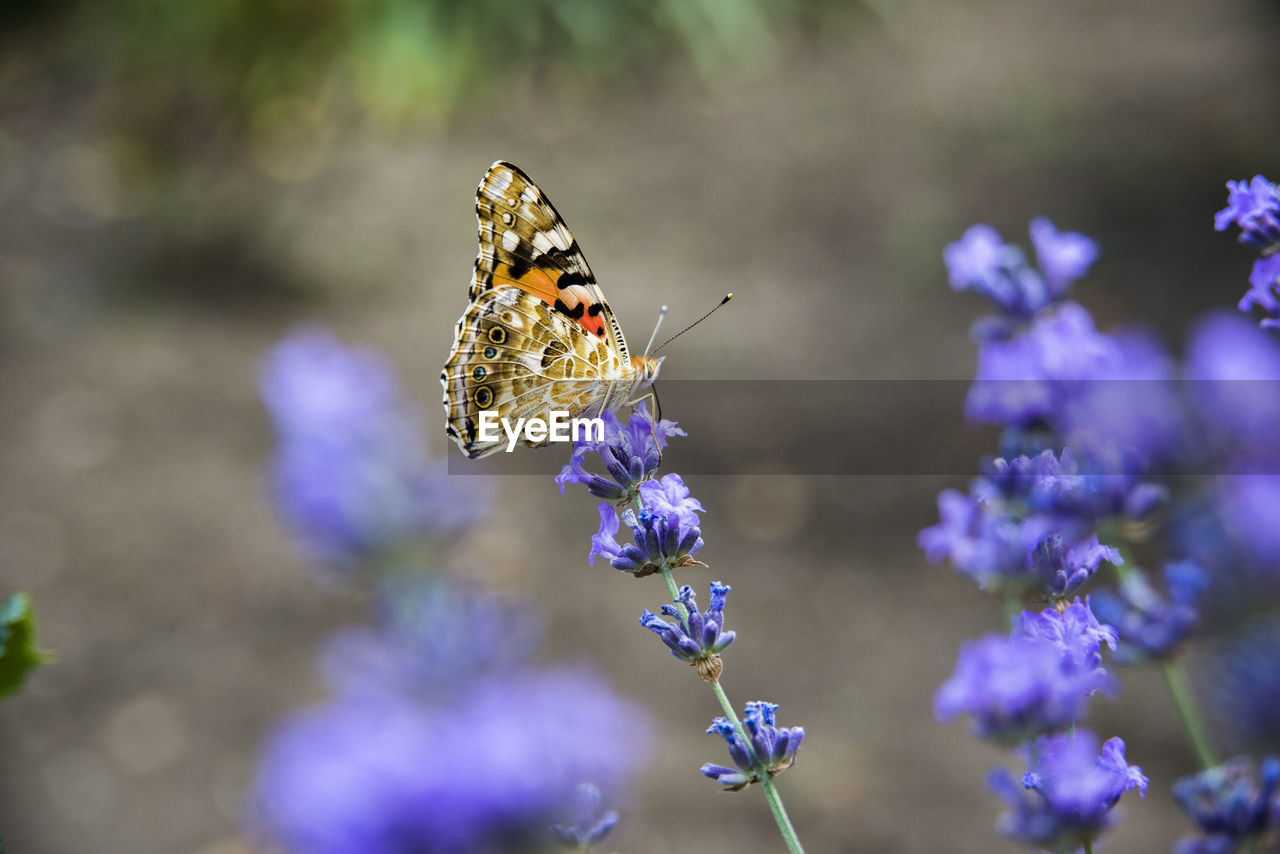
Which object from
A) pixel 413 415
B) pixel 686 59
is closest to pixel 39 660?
pixel 413 415

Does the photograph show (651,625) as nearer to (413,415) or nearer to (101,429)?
(413,415)

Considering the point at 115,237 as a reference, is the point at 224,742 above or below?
below

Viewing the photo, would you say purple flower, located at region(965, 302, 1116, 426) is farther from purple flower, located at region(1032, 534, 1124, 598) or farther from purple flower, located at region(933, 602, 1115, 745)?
purple flower, located at region(933, 602, 1115, 745)

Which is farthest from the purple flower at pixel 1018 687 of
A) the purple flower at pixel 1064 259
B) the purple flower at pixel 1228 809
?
the purple flower at pixel 1064 259

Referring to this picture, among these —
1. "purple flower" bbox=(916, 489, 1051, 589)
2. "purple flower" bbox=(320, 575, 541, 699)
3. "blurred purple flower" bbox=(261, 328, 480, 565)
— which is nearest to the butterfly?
"blurred purple flower" bbox=(261, 328, 480, 565)

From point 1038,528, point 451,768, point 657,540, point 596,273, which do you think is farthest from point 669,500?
point 596,273

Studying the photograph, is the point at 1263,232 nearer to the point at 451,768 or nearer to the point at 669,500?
the point at 669,500

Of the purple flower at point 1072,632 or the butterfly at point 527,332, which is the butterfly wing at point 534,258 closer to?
the butterfly at point 527,332

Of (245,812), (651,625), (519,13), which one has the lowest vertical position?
(651,625)
